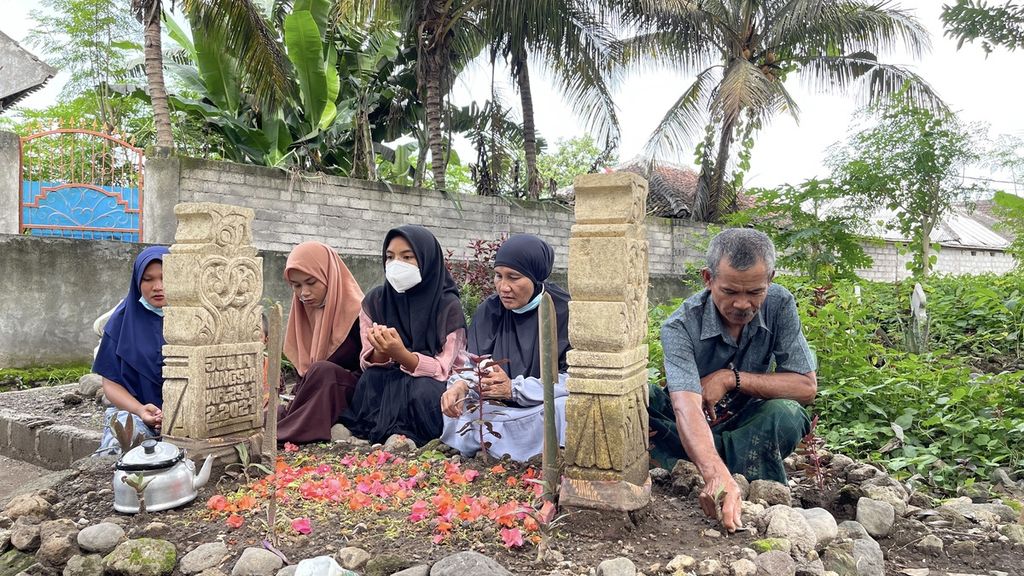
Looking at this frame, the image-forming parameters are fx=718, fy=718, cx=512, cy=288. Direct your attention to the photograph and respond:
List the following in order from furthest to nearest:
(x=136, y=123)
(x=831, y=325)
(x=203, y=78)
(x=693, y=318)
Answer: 1. (x=136, y=123)
2. (x=203, y=78)
3. (x=831, y=325)
4. (x=693, y=318)

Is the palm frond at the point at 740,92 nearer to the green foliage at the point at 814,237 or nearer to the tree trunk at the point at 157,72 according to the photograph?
the green foliage at the point at 814,237

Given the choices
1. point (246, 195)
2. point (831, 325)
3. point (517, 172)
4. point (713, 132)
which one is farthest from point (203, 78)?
point (831, 325)

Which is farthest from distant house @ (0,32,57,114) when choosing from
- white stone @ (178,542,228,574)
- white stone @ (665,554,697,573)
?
white stone @ (665,554,697,573)

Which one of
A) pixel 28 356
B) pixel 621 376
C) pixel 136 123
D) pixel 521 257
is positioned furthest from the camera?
pixel 136 123

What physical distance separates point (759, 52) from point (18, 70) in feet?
38.2

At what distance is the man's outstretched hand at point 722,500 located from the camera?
2301 millimetres

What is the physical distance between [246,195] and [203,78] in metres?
3.56

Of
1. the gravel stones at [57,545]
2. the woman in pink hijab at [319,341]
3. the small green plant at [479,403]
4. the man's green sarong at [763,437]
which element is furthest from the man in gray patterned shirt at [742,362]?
the gravel stones at [57,545]

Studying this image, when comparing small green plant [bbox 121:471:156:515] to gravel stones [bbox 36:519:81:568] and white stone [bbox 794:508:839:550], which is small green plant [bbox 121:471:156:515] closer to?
gravel stones [bbox 36:519:81:568]

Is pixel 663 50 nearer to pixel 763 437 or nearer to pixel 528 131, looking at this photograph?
pixel 528 131

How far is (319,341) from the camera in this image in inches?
165

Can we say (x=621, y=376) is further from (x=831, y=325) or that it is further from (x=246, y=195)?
(x=246, y=195)

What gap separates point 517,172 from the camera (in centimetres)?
1036

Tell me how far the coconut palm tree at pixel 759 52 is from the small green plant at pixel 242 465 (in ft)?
31.3
